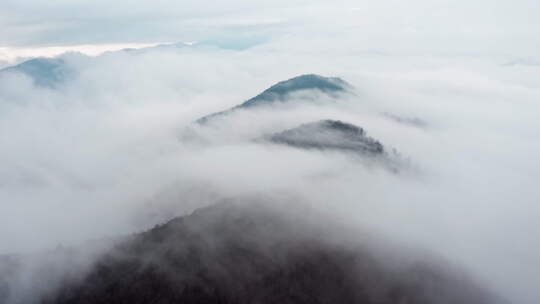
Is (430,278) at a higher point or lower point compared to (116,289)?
lower

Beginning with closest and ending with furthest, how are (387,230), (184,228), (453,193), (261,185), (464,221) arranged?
(184,228), (387,230), (464,221), (261,185), (453,193)

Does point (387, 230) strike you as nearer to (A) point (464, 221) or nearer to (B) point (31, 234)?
(A) point (464, 221)

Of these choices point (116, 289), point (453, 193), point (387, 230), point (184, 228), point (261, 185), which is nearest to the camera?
point (116, 289)

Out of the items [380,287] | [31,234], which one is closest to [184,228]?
[380,287]

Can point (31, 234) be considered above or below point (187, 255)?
below

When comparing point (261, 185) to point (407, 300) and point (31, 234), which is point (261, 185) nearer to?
point (407, 300)

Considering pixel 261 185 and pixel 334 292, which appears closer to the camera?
pixel 334 292

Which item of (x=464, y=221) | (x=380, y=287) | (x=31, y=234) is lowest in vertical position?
(x=31, y=234)

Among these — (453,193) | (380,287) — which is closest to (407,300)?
(380,287)

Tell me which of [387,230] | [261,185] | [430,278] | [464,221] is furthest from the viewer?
[261,185]
